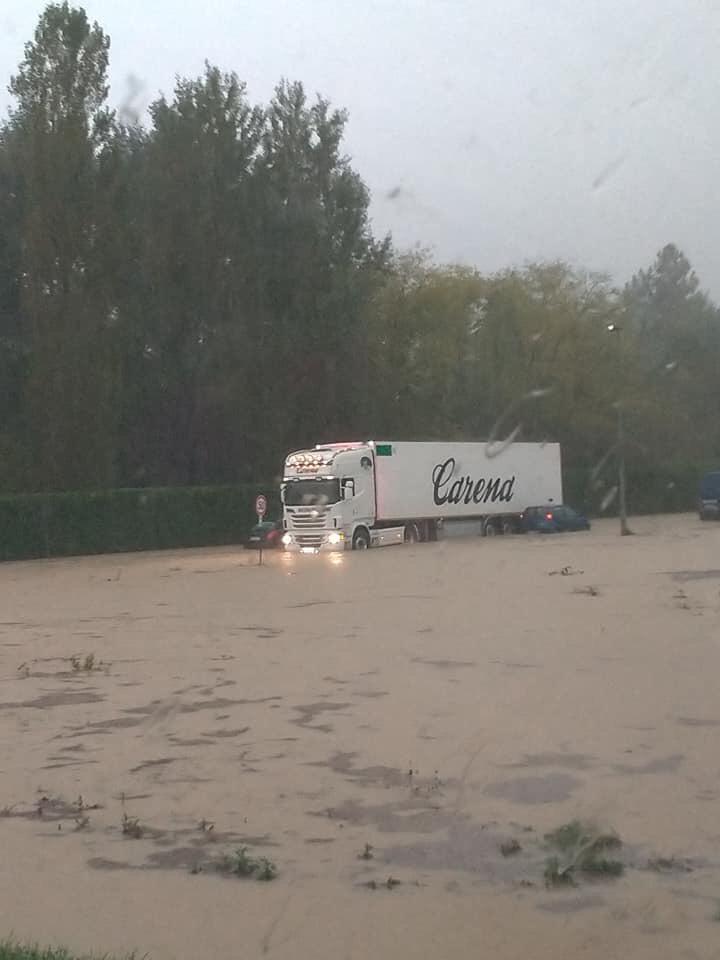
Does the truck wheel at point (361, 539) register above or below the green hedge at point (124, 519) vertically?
below

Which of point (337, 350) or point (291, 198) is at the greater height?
point (291, 198)

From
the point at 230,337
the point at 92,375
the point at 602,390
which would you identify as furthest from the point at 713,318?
the point at 92,375

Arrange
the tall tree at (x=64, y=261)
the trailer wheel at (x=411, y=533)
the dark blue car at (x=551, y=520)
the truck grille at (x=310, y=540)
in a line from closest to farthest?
1. the truck grille at (x=310, y=540)
2. the tall tree at (x=64, y=261)
3. the trailer wheel at (x=411, y=533)
4. the dark blue car at (x=551, y=520)

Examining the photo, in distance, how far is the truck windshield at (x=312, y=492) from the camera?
4059 centimetres

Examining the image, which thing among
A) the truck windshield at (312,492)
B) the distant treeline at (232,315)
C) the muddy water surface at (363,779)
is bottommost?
the muddy water surface at (363,779)

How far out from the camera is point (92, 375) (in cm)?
4434

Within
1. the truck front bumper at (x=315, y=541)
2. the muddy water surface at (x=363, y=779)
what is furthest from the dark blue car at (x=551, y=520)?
the muddy water surface at (x=363, y=779)

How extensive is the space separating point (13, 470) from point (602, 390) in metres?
28.6

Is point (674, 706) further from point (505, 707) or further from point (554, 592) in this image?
point (554, 592)

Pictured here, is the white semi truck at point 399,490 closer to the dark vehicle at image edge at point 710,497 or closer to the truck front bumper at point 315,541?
the truck front bumper at point 315,541

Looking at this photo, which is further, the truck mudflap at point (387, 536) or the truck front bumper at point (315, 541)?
the truck mudflap at point (387, 536)

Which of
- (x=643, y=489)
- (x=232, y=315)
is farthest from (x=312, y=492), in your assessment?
(x=643, y=489)

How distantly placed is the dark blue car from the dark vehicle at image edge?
7573mm

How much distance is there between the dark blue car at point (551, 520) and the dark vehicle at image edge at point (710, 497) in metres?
7.57
